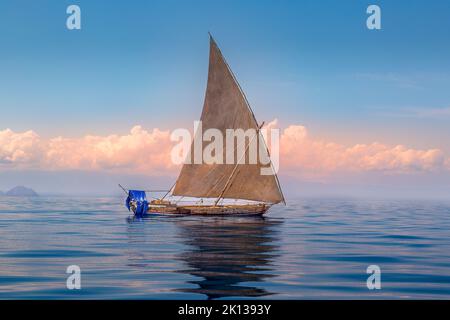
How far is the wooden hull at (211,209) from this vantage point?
236ft

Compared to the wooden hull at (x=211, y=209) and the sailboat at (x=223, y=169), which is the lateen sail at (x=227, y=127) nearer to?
the sailboat at (x=223, y=169)

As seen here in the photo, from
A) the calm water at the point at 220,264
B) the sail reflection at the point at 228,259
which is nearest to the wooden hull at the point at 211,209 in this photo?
the sail reflection at the point at 228,259

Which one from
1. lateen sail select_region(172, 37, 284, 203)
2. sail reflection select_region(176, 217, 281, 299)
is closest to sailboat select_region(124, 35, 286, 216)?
lateen sail select_region(172, 37, 284, 203)

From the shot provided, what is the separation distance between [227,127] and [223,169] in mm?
5003

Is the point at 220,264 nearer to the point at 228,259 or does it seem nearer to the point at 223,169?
the point at 228,259

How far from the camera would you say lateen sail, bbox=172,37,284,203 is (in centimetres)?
6669

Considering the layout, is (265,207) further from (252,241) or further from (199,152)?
(252,241)

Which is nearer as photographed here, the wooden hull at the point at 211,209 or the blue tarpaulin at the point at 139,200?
the blue tarpaulin at the point at 139,200

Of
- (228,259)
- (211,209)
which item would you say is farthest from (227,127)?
(228,259)

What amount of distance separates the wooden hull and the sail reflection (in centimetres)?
1924

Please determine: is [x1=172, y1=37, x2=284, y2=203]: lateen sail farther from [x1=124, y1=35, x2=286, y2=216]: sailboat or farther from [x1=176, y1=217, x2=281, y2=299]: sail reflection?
[x1=176, y1=217, x2=281, y2=299]: sail reflection

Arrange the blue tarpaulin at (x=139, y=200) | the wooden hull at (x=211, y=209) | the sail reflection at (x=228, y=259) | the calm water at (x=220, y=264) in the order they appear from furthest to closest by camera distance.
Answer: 1. the wooden hull at (x=211, y=209)
2. the blue tarpaulin at (x=139, y=200)
3. the sail reflection at (x=228, y=259)
4. the calm water at (x=220, y=264)

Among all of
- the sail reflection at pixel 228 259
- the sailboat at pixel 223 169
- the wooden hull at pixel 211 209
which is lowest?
the sail reflection at pixel 228 259
